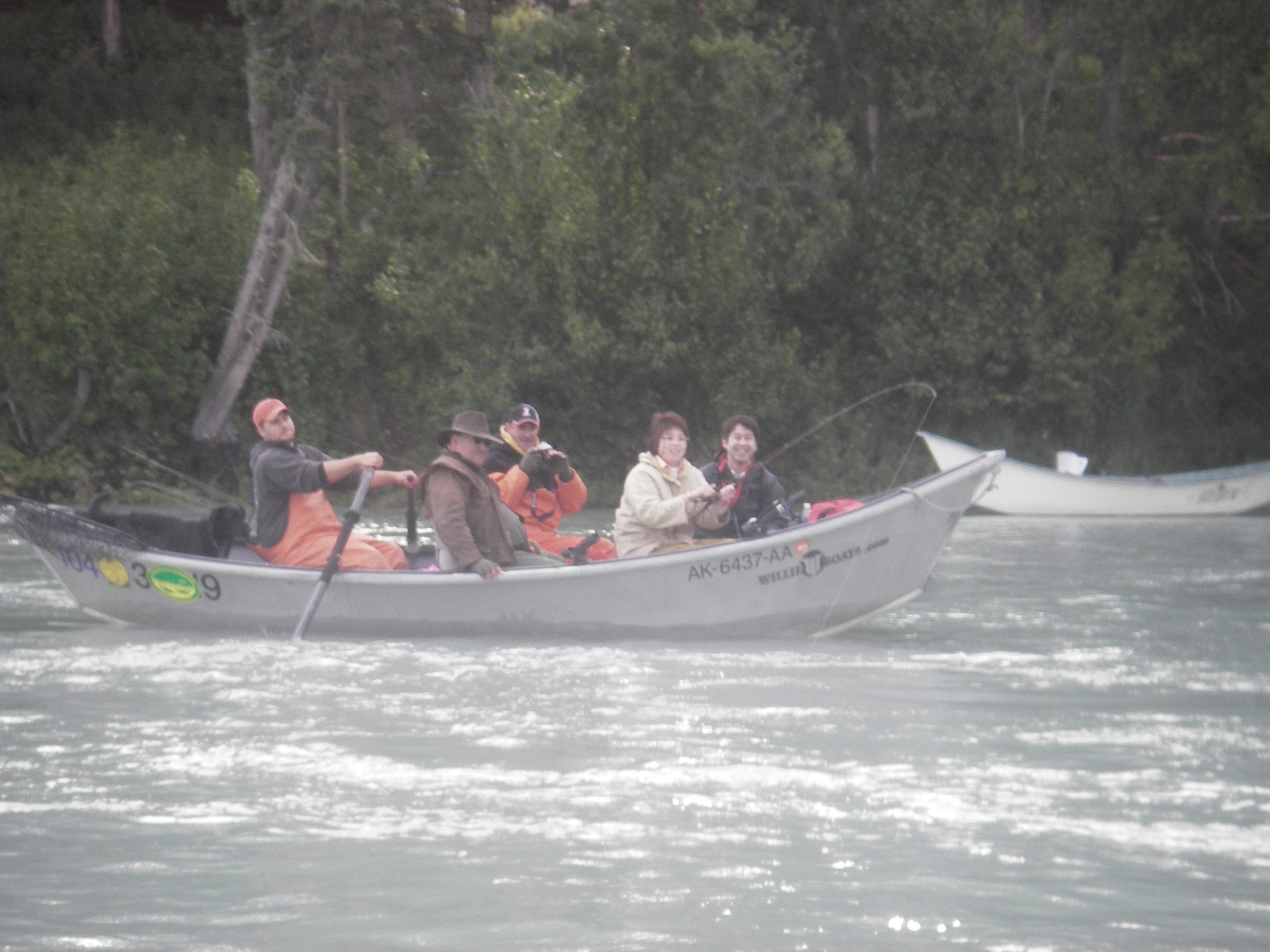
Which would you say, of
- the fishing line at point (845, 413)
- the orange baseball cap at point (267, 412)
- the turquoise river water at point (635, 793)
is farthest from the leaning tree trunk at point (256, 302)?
the orange baseball cap at point (267, 412)

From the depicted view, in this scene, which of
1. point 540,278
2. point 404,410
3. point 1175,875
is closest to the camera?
point 1175,875

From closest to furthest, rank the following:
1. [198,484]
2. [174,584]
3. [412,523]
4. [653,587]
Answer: [653,587] < [174,584] < [198,484] < [412,523]

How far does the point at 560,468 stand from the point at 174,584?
2122mm

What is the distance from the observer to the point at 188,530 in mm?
9188

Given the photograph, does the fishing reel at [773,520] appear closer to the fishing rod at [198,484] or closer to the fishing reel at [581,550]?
the fishing reel at [581,550]

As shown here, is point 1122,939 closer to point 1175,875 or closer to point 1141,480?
point 1175,875

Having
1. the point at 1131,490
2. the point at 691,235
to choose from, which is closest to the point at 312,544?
the point at 1131,490

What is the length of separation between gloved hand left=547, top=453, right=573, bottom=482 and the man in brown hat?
1.68 ft

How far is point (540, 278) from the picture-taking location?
2388cm

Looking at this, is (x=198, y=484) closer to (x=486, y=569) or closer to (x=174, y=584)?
(x=174, y=584)

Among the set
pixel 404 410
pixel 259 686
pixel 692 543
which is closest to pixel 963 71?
pixel 404 410

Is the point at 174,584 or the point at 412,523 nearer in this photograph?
the point at 174,584

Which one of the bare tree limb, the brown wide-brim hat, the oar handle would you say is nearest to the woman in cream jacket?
the brown wide-brim hat

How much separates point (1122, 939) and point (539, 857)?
1.55m
